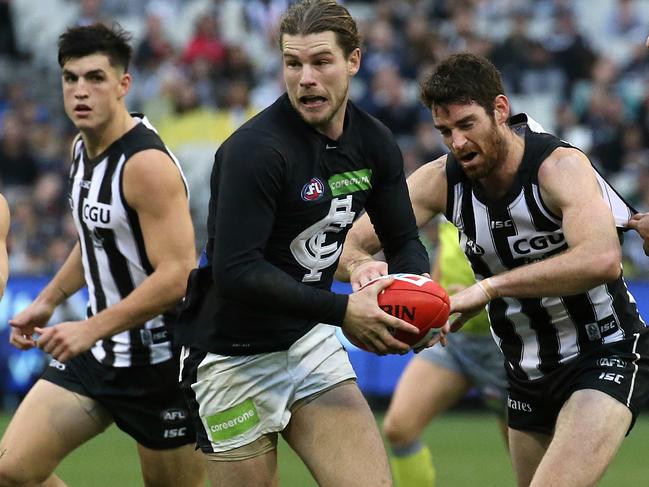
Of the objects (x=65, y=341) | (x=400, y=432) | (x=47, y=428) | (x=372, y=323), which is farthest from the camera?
Answer: (x=400, y=432)

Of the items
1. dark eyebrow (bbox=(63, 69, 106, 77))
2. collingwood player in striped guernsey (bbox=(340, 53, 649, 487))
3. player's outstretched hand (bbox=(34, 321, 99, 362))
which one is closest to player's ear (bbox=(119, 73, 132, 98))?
dark eyebrow (bbox=(63, 69, 106, 77))

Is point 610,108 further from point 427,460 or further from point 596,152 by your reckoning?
point 427,460

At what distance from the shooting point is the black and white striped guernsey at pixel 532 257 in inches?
207

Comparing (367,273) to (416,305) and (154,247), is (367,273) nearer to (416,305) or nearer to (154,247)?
(416,305)

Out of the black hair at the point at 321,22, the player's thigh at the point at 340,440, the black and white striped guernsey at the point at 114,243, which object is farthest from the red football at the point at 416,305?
the black and white striped guernsey at the point at 114,243

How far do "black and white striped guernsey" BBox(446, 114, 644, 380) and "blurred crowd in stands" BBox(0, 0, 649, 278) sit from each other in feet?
25.2

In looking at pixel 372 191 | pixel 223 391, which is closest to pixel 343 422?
pixel 223 391

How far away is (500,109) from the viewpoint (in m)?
5.27

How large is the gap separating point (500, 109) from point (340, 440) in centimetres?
152

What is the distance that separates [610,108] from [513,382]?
9.66m

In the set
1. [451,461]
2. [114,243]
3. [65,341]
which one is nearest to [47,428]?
[65,341]

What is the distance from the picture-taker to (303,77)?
4.71 m

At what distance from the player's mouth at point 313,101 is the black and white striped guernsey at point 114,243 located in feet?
4.47

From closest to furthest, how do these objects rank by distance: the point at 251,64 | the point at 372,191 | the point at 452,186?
the point at 372,191 → the point at 452,186 → the point at 251,64
